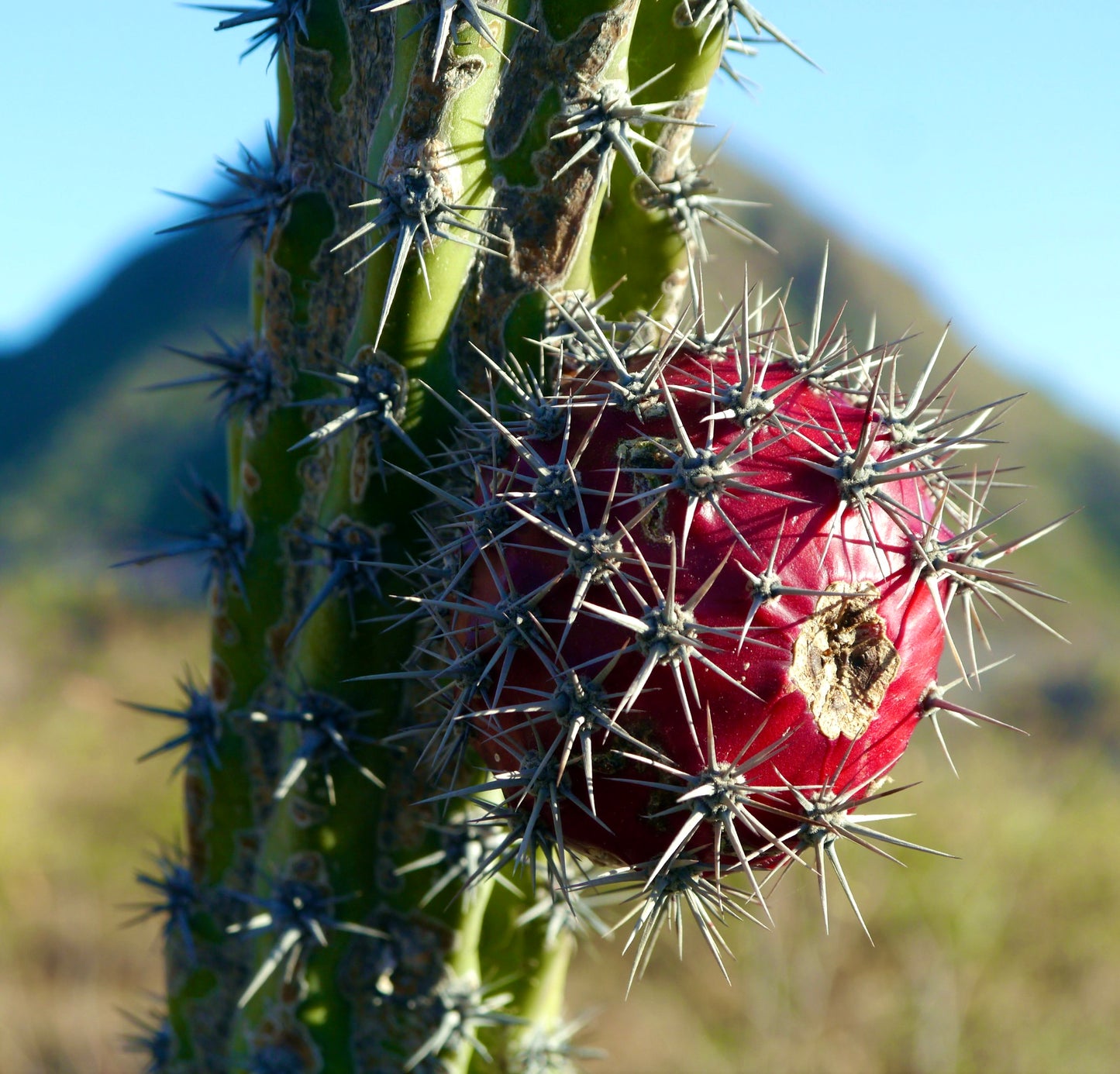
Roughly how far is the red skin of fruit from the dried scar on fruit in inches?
0.5

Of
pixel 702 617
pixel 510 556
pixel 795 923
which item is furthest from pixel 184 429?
pixel 702 617

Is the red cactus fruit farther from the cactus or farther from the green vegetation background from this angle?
the green vegetation background

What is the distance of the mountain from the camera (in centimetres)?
3581

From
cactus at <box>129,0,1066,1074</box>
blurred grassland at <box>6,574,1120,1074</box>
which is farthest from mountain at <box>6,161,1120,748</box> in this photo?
cactus at <box>129,0,1066,1074</box>

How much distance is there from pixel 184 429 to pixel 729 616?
139 feet

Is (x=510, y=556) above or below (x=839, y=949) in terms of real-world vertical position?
above

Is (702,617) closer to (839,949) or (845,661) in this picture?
(845,661)

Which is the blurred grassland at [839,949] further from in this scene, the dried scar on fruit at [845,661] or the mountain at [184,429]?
the mountain at [184,429]

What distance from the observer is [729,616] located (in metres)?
1.45

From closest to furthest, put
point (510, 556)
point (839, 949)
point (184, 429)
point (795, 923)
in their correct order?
point (510, 556)
point (795, 923)
point (839, 949)
point (184, 429)

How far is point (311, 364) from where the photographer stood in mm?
2197

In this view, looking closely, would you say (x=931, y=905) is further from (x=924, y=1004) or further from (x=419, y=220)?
(x=419, y=220)

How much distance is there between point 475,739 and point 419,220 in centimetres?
92

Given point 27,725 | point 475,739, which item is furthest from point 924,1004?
point 27,725
